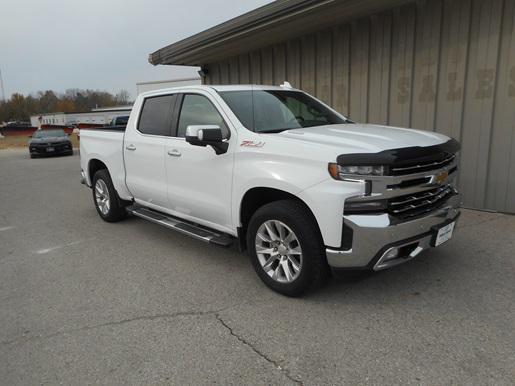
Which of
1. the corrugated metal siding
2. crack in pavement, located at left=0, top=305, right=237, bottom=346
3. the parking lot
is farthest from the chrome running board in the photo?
the corrugated metal siding

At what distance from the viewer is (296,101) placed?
505cm

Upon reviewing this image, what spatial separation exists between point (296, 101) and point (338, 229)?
2270 millimetres

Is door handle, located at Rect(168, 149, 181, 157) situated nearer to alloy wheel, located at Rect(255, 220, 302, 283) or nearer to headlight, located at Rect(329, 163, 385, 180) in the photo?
alloy wheel, located at Rect(255, 220, 302, 283)

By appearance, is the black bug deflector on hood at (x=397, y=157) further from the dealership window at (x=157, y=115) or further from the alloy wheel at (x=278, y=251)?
the dealership window at (x=157, y=115)

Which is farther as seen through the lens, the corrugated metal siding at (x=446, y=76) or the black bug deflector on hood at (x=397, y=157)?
the corrugated metal siding at (x=446, y=76)

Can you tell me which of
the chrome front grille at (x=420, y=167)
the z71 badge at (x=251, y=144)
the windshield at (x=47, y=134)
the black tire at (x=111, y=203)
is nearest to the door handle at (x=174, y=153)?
the z71 badge at (x=251, y=144)

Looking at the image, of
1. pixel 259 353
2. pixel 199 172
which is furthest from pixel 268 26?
pixel 259 353

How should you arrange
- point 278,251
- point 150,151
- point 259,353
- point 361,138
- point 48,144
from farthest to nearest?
point 48,144, point 150,151, point 278,251, point 361,138, point 259,353

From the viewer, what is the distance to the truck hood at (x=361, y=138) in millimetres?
3324

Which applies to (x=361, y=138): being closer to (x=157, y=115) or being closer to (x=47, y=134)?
(x=157, y=115)

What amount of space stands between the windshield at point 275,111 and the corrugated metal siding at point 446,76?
2579 mm

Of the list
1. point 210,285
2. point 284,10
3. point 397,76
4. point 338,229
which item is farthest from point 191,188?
point 397,76

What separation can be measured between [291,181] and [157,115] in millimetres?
2524

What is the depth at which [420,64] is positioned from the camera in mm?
6836
